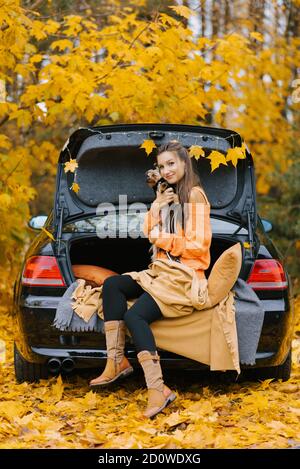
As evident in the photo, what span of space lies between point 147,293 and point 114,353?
15.4 inches

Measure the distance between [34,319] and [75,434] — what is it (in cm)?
79

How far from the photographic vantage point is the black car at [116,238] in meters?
4.01

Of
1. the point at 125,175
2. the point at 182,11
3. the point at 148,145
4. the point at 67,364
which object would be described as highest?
the point at 182,11

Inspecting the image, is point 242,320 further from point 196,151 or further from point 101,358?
point 196,151

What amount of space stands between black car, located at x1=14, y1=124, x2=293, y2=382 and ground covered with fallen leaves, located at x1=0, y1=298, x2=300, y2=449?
202mm

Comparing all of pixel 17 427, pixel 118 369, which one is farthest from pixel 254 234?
pixel 17 427


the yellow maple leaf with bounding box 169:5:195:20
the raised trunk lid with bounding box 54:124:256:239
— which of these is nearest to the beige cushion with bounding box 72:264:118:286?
the raised trunk lid with bounding box 54:124:256:239

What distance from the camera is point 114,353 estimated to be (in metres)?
3.85

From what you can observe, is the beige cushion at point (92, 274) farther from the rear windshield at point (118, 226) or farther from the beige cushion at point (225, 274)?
the beige cushion at point (225, 274)

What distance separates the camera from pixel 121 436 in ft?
11.2

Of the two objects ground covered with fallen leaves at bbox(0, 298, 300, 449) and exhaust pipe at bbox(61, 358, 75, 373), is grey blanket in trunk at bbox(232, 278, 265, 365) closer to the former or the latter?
ground covered with fallen leaves at bbox(0, 298, 300, 449)

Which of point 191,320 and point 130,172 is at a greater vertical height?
point 130,172

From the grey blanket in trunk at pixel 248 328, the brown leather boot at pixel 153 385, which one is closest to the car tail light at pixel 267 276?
the grey blanket in trunk at pixel 248 328

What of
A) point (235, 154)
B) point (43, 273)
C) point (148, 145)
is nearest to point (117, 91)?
point (148, 145)
